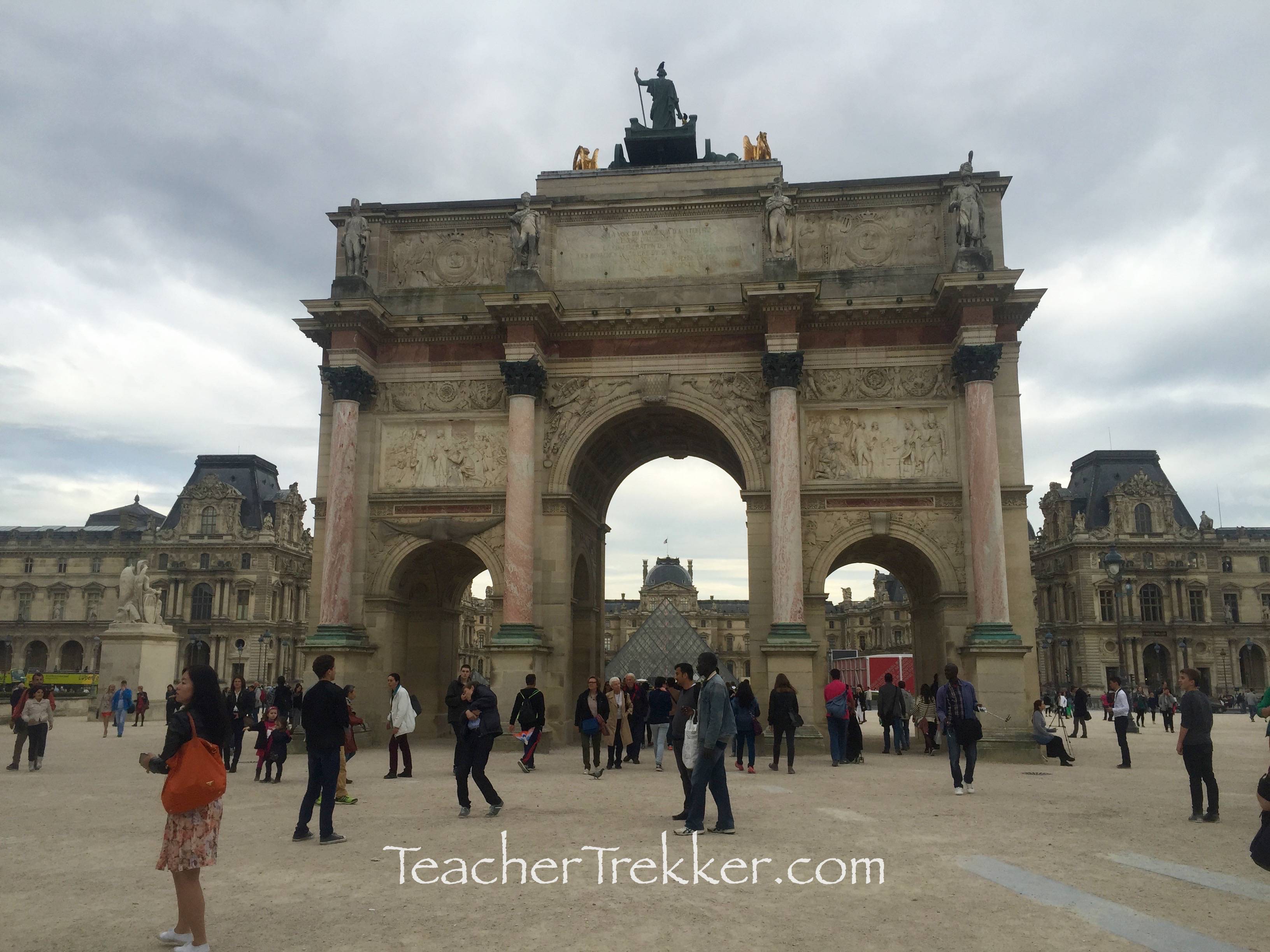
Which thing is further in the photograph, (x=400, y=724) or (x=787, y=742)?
(x=787, y=742)

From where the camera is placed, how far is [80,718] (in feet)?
131

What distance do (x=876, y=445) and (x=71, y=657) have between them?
300ft

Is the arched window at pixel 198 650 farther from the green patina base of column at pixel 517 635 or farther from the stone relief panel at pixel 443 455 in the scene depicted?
the green patina base of column at pixel 517 635

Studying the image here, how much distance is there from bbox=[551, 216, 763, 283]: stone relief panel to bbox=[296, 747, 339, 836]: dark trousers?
17.9 m

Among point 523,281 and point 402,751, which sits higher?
point 523,281

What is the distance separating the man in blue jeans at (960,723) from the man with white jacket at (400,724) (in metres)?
8.03

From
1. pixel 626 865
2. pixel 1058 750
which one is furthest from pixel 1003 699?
pixel 626 865

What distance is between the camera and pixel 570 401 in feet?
82.7

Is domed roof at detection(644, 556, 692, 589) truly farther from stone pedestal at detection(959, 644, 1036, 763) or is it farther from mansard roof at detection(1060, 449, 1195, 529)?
stone pedestal at detection(959, 644, 1036, 763)

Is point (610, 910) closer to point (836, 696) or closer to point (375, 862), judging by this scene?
point (375, 862)

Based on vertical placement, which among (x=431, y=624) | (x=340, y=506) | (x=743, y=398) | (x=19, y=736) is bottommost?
(x=19, y=736)

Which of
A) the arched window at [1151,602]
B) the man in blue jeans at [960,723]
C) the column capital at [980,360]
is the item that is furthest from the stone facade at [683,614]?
the man in blue jeans at [960,723]

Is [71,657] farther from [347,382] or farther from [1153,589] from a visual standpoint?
[1153,589]

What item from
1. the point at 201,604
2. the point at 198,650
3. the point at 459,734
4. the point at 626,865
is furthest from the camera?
the point at 201,604
